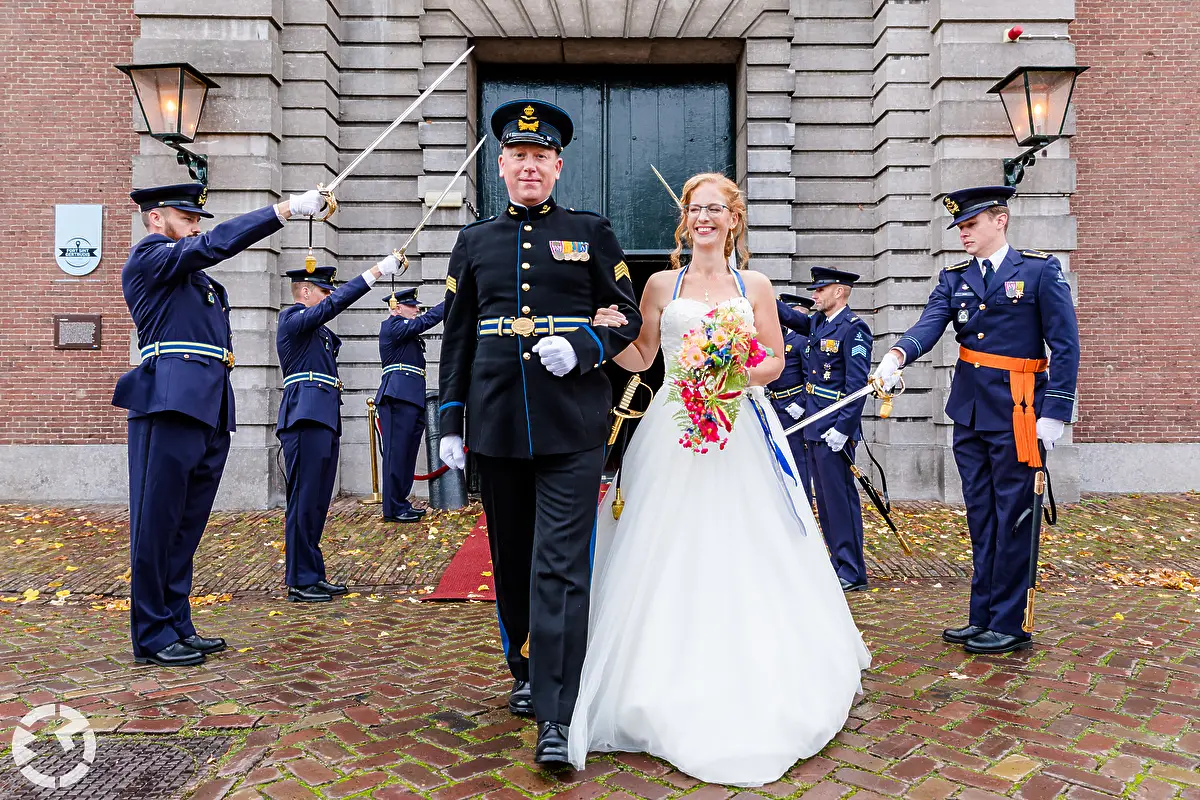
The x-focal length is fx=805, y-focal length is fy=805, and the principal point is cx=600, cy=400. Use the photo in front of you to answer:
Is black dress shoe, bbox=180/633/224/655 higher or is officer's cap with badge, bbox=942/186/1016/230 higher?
officer's cap with badge, bbox=942/186/1016/230

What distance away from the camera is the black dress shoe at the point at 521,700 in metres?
3.54

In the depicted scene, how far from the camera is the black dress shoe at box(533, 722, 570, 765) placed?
9.72 ft

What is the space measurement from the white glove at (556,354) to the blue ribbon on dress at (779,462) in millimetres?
1158

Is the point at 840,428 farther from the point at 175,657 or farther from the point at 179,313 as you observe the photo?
the point at 175,657

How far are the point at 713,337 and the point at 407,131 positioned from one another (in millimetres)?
8484

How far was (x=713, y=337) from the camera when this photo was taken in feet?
11.5

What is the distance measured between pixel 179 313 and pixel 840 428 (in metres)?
4.39

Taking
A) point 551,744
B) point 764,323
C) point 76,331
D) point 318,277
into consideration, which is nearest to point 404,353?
point 318,277

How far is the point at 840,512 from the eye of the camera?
611 cm

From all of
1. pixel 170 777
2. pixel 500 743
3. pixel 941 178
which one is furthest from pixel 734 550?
pixel 941 178

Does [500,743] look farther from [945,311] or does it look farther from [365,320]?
[365,320]

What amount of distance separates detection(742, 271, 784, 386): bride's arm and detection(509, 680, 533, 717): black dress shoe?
69.9 inches

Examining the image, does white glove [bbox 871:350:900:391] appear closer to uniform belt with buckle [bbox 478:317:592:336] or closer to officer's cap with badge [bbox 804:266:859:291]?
uniform belt with buckle [bbox 478:317:592:336]
